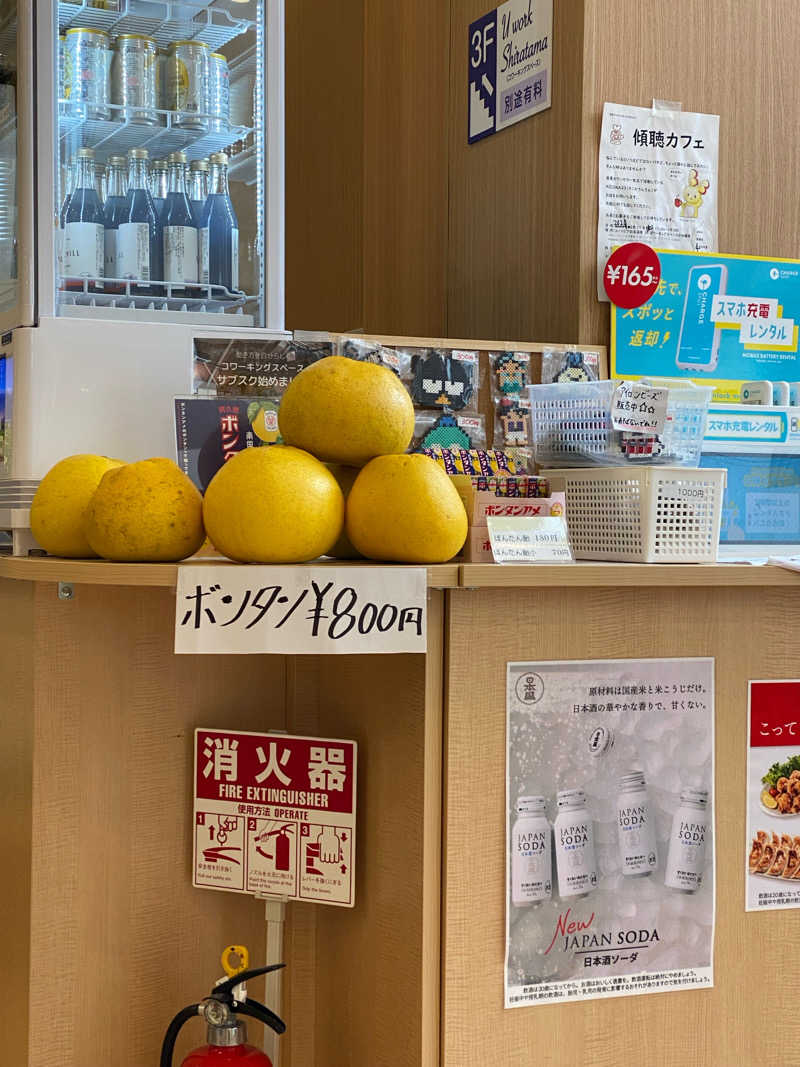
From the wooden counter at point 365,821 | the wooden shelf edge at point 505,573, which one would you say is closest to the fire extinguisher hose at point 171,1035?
the wooden counter at point 365,821

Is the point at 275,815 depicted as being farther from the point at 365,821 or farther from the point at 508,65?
the point at 508,65

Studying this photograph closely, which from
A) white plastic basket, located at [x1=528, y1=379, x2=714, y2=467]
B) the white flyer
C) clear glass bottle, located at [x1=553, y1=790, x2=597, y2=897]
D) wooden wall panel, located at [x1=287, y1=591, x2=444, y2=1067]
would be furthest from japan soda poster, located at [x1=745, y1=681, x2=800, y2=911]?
the white flyer

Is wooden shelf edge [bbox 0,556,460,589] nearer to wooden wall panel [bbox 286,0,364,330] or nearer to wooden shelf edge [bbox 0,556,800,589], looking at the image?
wooden shelf edge [bbox 0,556,800,589]

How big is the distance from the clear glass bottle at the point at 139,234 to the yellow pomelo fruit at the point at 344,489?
33.3 inches

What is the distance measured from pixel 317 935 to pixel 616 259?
1.47 meters

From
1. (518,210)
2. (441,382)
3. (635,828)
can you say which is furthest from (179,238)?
(635,828)

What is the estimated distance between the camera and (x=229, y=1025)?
1.86 m

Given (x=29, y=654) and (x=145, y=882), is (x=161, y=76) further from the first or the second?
(x=145, y=882)

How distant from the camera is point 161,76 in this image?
2.59 meters

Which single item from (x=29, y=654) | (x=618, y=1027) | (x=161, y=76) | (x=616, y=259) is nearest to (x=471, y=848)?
(x=618, y=1027)

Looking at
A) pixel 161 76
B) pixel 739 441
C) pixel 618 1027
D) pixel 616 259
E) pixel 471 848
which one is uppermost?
pixel 161 76

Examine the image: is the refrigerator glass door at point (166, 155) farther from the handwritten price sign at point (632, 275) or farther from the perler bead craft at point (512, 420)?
the handwritten price sign at point (632, 275)

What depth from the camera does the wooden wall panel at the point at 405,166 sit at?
322cm

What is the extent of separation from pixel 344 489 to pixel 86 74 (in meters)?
1.17
